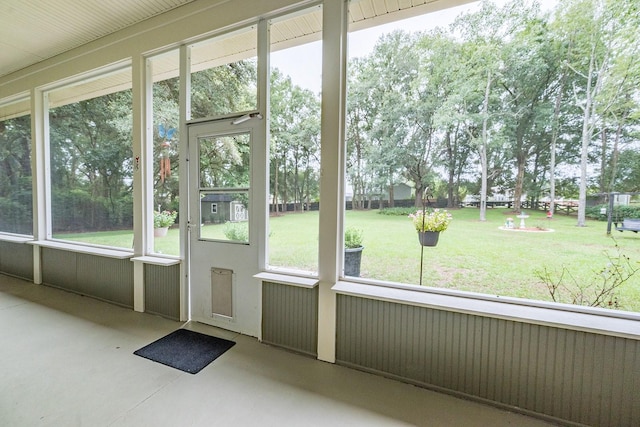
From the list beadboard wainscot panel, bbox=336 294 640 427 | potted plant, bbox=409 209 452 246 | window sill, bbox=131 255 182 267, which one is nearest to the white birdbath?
potted plant, bbox=409 209 452 246

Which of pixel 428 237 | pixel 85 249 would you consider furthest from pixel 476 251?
pixel 85 249

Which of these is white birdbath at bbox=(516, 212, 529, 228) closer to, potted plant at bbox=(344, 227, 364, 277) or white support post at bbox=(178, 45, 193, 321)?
potted plant at bbox=(344, 227, 364, 277)

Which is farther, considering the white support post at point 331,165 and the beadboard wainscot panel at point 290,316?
the beadboard wainscot panel at point 290,316

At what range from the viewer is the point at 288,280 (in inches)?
93.1

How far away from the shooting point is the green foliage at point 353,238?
7.85ft

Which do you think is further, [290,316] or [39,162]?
[39,162]

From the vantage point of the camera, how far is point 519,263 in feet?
6.30

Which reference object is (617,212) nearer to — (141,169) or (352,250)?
(352,250)

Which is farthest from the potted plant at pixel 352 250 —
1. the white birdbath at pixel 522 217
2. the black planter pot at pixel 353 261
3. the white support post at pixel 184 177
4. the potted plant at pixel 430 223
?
the white support post at pixel 184 177

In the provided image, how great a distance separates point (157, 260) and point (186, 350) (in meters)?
1.13

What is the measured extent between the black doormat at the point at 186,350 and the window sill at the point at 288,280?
0.72 metres

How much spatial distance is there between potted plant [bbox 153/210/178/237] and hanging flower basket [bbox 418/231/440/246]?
9.20ft

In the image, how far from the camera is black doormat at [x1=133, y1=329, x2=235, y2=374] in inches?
86.9

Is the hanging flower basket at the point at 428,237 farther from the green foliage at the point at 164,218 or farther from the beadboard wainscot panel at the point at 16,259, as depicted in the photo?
the beadboard wainscot panel at the point at 16,259
